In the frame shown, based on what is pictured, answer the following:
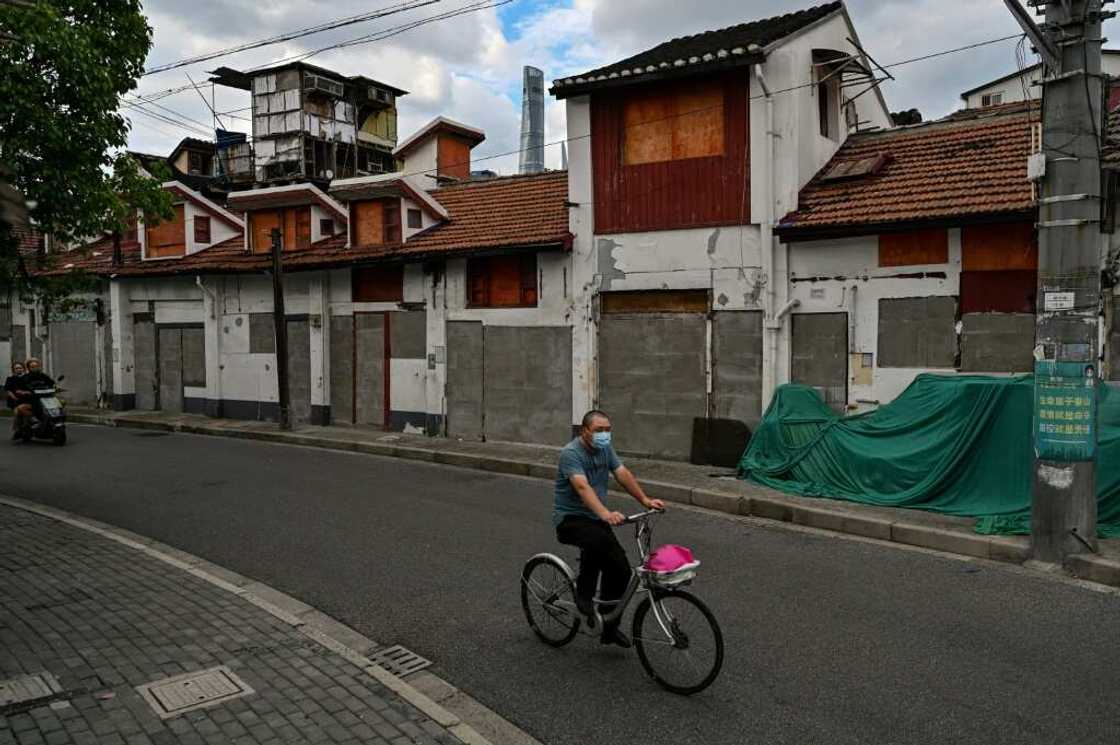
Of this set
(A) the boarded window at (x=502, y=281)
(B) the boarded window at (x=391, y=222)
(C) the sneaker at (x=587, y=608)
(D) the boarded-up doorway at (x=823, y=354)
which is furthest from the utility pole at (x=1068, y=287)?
(B) the boarded window at (x=391, y=222)

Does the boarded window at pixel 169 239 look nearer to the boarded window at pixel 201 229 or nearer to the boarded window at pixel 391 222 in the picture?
the boarded window at pixel 201 229

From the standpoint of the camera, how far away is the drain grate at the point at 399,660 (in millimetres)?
5910

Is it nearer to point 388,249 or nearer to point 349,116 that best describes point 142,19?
point 388,249

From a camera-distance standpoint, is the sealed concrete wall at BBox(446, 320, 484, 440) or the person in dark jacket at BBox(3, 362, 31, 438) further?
the sealed concrete wall at BBox(446, 320, 484, 440)

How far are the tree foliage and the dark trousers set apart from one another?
26.1ft

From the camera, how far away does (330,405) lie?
2069cm

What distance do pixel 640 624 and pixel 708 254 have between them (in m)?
9.83

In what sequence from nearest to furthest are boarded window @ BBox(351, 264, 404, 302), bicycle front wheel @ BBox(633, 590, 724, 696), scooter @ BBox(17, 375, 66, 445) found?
bicycle front wheel @ BBox(633, 590, 724, 696) → scooter @ BBox(17, 375, 66, 445) → boarded window @ BBox(351, 264, 404, 302)

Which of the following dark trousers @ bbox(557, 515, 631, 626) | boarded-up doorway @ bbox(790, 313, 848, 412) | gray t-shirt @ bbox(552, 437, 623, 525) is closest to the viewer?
dark trousers @ bbox(557, 515, 631, 626)

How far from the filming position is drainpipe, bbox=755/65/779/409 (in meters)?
13.7

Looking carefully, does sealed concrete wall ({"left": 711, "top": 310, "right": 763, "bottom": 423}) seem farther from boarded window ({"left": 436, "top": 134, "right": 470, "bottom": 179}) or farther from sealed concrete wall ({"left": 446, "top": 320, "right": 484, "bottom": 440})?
boarded window ({"left": 436, "top": 134, "right": 470, "bottom": 179})

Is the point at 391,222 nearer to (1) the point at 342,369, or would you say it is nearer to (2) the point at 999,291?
(1) the point at 342,369

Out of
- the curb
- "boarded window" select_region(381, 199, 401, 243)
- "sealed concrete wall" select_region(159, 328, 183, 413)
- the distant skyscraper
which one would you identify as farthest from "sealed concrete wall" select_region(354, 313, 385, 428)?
the distant skyscraper

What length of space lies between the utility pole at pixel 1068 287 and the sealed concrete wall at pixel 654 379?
6592mm
